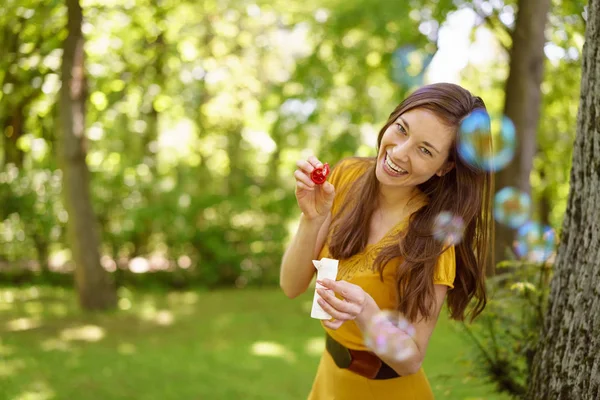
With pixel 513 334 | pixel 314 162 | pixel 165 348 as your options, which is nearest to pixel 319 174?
pixel 314 162

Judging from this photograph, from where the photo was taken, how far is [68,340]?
22.1 ft

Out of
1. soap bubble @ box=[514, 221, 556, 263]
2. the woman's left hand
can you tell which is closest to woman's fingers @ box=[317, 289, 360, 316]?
the woman's left hand

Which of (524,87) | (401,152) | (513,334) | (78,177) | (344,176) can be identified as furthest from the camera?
(78,177)

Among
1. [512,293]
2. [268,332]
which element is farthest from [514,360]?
[268,332]

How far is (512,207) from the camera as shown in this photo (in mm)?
7344

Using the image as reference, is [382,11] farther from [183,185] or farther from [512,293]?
[512,293]

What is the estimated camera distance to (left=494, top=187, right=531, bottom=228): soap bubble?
22.9 ft

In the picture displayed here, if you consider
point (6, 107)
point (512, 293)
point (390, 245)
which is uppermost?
point (6, 107)

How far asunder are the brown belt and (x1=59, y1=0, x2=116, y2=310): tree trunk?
20.0 feet

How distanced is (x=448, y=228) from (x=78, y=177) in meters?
6.34

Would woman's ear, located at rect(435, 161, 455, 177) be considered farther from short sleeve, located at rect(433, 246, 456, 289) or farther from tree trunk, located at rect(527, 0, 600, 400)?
tree trunk, located at rect(527, 0, 600, 400)

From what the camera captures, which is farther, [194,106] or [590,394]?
[194,106]

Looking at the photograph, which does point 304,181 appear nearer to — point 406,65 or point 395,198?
point 395,198

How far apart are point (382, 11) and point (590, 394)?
6.01 m
